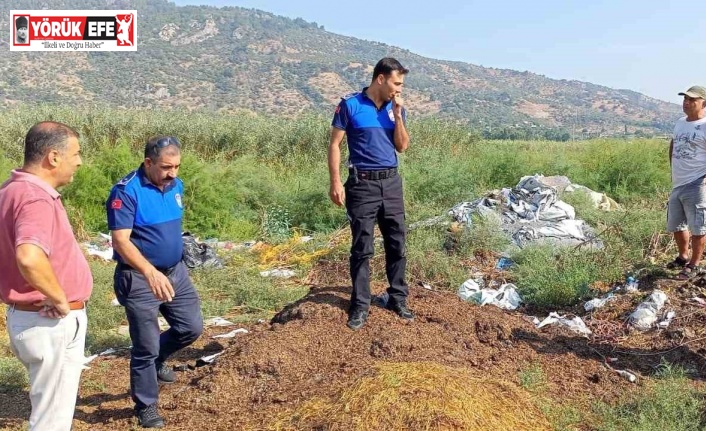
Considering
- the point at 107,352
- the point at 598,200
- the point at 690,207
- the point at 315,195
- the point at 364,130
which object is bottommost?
the point at 107,352

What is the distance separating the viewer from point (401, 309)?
4730mm

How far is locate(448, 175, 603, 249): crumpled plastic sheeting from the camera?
8.34 m

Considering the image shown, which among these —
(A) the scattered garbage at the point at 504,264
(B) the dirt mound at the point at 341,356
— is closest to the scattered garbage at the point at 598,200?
(A) the scattered garbage at the point at 504,264

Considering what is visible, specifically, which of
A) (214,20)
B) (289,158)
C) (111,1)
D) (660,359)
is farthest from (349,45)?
(660,359)

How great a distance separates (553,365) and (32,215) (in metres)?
3.62

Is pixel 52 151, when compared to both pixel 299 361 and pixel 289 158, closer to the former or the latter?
pixel 299 361

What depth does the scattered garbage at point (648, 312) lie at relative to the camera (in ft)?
18.0

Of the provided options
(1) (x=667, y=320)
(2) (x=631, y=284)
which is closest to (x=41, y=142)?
(1) (x=667, y=320)

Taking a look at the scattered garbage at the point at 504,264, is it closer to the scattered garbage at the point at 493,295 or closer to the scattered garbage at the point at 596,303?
the scattered garbage at the point at 493,295

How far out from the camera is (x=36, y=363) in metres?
2.81

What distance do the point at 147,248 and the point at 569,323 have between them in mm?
3848

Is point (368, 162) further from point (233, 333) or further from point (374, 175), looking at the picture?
point (233, 333)

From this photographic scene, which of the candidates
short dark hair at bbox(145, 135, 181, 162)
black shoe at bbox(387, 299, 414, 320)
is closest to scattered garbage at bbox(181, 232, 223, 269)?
black shoe at bbox(387, 299, 414, 320)

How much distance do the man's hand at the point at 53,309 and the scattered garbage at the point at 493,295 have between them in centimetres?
437
